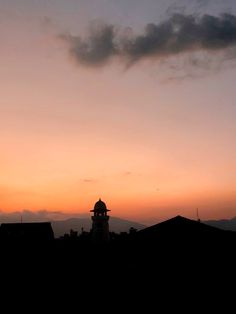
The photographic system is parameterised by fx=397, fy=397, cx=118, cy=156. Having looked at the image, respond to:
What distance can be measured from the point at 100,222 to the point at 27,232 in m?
12.0

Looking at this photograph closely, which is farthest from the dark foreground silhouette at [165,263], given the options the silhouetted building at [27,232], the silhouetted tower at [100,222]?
the silhouetted tower at [100,222]

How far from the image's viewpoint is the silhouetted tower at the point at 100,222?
63.9 m

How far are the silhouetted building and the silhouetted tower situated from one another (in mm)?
7164

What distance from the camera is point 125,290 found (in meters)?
29.5

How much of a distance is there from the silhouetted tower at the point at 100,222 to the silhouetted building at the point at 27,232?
716 cm

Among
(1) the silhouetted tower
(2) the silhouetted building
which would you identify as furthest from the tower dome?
(2) the silhouetted building

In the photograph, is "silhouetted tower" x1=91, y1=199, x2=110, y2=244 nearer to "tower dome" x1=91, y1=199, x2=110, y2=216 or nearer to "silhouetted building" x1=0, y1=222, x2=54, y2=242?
"tower dome" x1=91, y1=199, x2=110, y2=216

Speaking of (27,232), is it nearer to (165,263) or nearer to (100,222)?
(100,222)

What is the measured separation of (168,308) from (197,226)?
633cm

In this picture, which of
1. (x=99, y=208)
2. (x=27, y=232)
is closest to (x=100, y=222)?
(x=99, y=208)

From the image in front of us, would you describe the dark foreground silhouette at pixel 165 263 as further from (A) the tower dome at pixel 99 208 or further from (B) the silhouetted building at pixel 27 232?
(A) the tower dome at pixel 99 208

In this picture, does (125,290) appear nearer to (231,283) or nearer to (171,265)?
(171,265)

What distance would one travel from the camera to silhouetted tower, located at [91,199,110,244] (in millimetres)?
63906

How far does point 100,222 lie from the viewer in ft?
216
